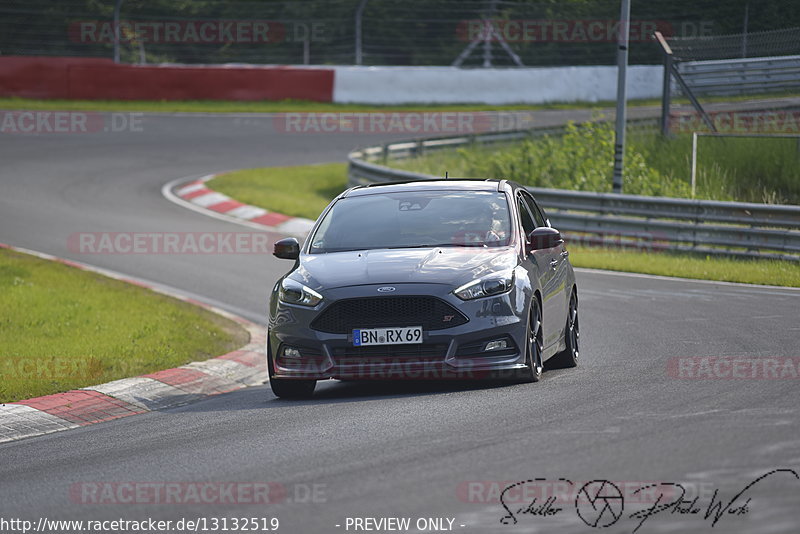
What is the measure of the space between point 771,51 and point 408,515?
22098mm

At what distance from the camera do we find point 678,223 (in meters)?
19.8

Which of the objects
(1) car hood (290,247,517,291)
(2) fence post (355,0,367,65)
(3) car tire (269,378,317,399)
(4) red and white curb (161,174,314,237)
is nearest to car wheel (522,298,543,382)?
(1) car hood (290,247,517,291)

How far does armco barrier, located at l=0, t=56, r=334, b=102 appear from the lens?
36.9 metres

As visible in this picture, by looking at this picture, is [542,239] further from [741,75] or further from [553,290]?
[741,75]

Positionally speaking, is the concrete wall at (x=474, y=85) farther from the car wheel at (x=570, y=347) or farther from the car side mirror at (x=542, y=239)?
the car side mirror at (x=542, y=239)

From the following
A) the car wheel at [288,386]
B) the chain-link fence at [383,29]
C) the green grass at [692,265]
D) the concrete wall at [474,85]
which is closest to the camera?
the car wheel at [288,386]

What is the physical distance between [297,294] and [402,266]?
0.78 m

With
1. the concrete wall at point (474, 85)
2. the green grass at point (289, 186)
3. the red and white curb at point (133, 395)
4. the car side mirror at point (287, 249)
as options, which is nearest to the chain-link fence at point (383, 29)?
the concrete wall at point (474, 85)

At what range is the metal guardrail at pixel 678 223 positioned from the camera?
1852cm

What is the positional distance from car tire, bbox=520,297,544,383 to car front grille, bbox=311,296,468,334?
0.56 metres

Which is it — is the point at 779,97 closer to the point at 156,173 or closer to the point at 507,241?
the point at 156,173

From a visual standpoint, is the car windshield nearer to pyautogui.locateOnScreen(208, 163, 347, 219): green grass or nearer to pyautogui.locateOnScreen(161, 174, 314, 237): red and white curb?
pyautogui.locateOnScreen(161, 174, 314, 237): red and white curb

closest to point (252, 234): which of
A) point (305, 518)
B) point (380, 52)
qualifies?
point (305, 518)

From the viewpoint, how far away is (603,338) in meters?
12.3
